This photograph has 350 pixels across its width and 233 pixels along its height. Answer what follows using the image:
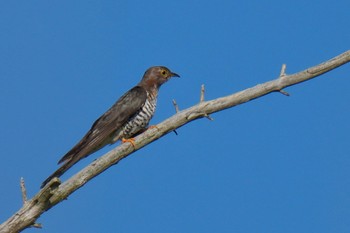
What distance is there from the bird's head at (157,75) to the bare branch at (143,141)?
93.7 inches

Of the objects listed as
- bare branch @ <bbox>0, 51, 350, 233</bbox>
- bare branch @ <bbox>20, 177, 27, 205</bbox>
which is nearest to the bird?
bare branch @ <bbox>0, 51, 350, 233</bbox>

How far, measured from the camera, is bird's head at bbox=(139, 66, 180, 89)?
8984 mm

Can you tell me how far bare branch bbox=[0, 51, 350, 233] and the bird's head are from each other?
7.81 feet

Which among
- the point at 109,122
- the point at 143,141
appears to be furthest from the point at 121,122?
the point at 143,141

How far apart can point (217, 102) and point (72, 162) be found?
1815 mm

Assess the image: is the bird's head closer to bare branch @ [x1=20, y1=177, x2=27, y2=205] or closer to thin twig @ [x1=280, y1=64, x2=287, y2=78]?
thin twig @ [x1=280, y1=64, x2=287, y2=78]

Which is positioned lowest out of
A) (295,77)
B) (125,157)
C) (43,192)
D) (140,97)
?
(43,192)

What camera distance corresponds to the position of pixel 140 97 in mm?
8305

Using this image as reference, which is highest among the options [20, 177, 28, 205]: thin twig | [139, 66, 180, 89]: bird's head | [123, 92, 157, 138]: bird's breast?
[139, 66, 180, 89]: bird's head

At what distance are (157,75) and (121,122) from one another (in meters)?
1.41

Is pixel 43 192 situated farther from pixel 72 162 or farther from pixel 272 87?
pixel 272 87

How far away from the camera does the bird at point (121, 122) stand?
292 inches

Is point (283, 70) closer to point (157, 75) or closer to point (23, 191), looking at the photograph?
point (23, 191)

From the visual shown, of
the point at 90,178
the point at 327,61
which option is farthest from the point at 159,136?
the point at 327,61
